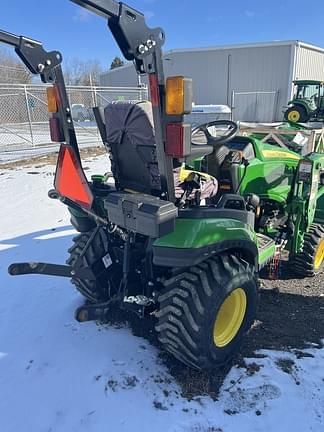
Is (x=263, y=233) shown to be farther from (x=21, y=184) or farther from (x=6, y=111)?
(x=6, y=111)

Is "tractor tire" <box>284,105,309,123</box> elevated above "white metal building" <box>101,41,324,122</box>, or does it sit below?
below

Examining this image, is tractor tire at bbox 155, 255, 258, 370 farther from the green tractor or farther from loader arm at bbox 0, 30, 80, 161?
the green tractor

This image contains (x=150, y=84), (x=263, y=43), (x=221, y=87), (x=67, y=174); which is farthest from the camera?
(x=221, y=87)

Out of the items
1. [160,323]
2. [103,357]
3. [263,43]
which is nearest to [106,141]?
[160,323]

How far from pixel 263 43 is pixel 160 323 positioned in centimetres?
2441

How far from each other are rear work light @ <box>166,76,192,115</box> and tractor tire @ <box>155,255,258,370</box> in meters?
0.96

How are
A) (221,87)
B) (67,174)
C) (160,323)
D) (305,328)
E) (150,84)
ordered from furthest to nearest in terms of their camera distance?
(221,87), (305,328), (67,174), (160,323), (150,84)

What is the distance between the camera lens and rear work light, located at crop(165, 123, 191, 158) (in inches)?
75.2

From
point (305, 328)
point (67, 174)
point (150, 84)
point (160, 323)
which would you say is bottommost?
point (305, 328)

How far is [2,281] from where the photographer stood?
3.71m

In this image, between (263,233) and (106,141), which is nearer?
(106,141)

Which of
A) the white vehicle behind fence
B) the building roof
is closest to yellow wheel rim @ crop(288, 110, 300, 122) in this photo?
the building roof

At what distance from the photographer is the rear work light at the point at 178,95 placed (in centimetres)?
176

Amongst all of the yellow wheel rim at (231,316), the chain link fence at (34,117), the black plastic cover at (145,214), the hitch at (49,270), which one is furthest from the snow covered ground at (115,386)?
the chain link fence at (34,117)
